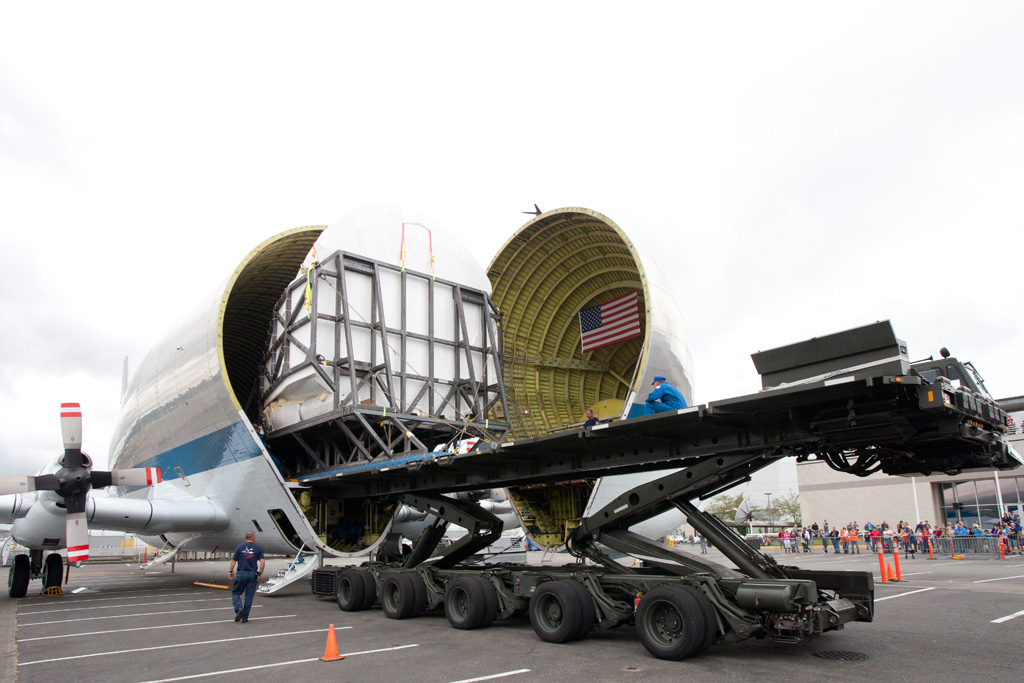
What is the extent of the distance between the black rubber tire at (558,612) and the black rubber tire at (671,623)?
93 centimetres

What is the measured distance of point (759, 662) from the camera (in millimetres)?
7047

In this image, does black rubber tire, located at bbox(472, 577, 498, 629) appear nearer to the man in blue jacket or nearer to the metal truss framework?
the man in blue jacket

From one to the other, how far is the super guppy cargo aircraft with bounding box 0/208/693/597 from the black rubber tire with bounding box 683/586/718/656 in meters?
4.78

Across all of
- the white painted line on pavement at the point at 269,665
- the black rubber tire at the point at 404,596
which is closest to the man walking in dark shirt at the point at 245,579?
the black rubber tire at the point at 404,596

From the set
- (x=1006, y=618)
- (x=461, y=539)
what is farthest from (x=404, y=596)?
(x=1006, y=618)

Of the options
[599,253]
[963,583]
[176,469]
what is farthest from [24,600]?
[963,583]

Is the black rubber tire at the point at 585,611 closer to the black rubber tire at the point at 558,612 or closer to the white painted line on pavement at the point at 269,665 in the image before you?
the black rubber tire at the point at 558,612

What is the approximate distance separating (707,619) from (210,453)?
12.6m

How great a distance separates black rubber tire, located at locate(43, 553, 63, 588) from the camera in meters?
16.7

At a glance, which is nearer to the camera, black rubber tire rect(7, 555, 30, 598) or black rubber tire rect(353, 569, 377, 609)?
black rubber tire rect(353, 569, 377, 609)

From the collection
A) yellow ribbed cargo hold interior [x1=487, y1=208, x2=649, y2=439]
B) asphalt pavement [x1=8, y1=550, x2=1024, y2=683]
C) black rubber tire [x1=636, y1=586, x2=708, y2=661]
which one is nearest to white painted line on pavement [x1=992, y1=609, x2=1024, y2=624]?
asphalt pavement [x1=8, y1=550, x2=1024, y2=683]

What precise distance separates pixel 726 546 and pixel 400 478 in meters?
6.47

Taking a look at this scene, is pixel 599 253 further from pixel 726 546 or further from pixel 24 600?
pixel 24 600

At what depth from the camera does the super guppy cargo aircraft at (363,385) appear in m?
13.9
